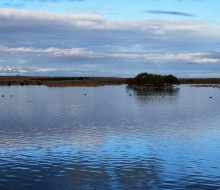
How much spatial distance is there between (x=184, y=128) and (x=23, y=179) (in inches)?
1054

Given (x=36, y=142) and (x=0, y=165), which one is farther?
(x=36, y=142)

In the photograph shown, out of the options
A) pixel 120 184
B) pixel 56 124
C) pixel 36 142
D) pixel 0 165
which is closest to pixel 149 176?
pixel 120 184

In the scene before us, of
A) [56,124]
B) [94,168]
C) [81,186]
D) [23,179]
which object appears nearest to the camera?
[81,186]

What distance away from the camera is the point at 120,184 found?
2248 cm

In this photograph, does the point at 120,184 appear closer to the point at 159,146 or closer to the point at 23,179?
the point at 23,179

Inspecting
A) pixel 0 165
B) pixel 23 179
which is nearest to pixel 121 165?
pixel 23 179

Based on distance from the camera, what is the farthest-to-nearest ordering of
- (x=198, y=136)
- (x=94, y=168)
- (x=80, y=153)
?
1. (x=198, y=136)
2. (x=80, y=153)
3. (x=94, y=168)

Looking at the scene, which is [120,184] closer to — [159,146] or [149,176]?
[149,176]

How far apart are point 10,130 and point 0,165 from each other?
56.1 feet

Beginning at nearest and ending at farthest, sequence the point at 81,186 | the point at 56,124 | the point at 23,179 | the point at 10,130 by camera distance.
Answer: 1. the point at 81,186
2. the point at 23,179
3. the point at 10,130
4. the point at 56,124

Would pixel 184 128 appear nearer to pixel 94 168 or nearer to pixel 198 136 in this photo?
pixel 198 136

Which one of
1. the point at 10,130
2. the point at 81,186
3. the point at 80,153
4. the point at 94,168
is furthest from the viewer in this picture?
the point at 10,130

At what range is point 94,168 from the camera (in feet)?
85.8

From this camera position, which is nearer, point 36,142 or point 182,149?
point 182,149
